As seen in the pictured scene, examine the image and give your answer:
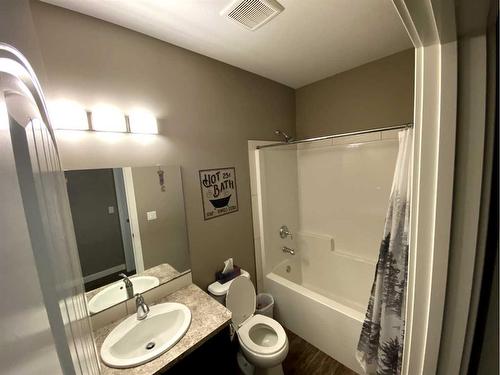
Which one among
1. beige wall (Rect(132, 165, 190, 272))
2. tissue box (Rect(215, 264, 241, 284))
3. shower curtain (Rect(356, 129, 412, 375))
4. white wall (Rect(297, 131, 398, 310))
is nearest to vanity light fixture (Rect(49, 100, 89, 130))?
beige wall (Rect(132, 165, 190, 272))

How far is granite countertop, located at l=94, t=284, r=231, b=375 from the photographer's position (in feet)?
→ 3.27

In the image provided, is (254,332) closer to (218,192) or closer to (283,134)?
(218,192)

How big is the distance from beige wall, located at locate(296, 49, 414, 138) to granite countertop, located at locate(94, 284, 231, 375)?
2.12 m

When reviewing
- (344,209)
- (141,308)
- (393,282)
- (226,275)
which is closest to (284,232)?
(344,209)

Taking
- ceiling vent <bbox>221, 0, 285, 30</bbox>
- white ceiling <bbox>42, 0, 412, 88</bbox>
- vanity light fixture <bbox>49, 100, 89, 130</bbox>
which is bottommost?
vanity light fixture <bbox>49, 100, 89, 130</bbox>

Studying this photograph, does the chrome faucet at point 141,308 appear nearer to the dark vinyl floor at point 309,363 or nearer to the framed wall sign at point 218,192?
the framed wall sign at point 218,192

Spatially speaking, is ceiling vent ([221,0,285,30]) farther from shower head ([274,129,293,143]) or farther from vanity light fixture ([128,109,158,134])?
shower head ([274,129,293,143])

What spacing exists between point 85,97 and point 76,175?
456mm

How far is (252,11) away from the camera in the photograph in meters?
1.25

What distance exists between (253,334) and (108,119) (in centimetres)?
195

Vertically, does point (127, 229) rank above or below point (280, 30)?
below

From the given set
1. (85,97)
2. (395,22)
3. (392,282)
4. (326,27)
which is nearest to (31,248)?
(85,97)

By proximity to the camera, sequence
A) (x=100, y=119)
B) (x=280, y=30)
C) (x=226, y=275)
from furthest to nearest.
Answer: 1. (x=226, y=275)
2. (x=280, y=30)
3. (x=100, y=119)

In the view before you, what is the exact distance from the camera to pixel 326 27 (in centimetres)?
147
